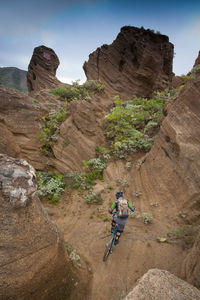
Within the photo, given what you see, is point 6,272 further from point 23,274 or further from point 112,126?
point 112,126

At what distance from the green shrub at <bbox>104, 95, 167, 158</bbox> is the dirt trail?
2.83ft

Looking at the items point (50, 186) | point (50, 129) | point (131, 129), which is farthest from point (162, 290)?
point (50, 129)

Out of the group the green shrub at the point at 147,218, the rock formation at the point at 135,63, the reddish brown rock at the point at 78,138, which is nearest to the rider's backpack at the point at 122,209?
the green shrub at the point at 147,218

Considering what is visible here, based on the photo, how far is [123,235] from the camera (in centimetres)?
493

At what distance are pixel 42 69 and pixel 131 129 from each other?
16.0m

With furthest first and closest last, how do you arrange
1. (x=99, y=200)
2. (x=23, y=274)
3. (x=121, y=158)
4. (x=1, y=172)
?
(x=121, y=158), (x=99, y=200), (x=23, y=274), (x=1, y=172)

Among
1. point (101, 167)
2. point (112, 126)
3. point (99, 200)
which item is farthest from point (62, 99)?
point (99, 200)

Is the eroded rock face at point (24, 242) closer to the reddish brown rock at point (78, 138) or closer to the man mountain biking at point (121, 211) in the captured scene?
the man mountain biking at point (121, 211)

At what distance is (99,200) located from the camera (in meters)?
6.64

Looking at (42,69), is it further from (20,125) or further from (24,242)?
(24,242)

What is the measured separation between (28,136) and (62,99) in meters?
4.84

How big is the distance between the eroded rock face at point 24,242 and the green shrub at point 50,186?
15.2 ft

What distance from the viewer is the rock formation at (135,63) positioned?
1393 cm

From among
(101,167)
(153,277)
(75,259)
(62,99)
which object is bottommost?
(75,259)
